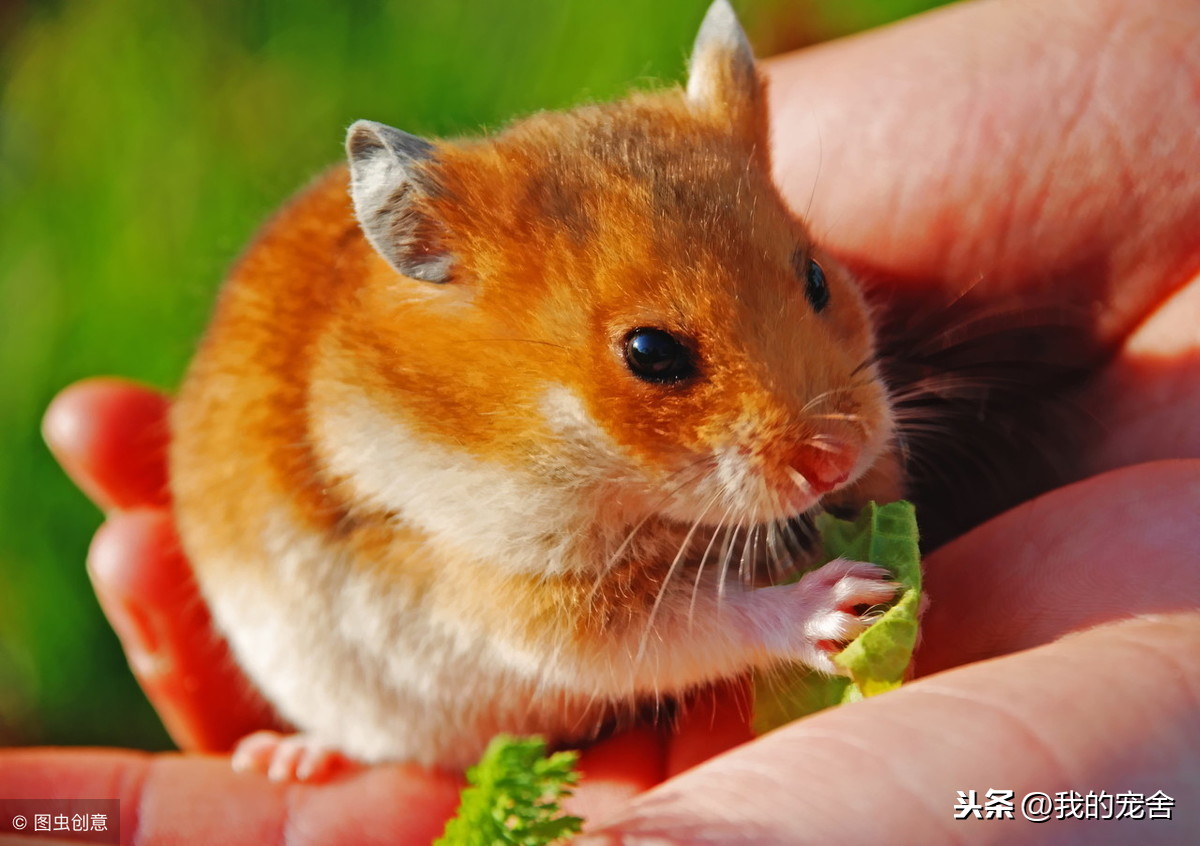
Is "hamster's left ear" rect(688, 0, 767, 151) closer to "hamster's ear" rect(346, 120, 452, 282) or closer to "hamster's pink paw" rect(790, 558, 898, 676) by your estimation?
"hamster's ear" rect(346, 120, 452, 282)

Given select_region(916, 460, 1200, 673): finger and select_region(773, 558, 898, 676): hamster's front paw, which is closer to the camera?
select_region(916, 460, 1200, 673): finger

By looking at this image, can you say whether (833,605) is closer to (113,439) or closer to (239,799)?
(239,799)

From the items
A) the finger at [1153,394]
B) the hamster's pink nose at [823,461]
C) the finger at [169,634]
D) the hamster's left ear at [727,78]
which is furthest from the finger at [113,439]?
the finger at [1153,394]

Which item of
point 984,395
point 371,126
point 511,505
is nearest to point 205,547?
point 511,505

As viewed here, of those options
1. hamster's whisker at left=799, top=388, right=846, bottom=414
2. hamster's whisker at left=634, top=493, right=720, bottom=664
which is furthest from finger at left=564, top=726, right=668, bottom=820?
hamster's whisker at left=799, top=388, right=846, bottom=414

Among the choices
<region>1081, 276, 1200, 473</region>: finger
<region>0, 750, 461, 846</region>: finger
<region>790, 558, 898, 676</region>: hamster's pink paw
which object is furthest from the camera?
<region>0, 750, 461, 846</region>: finger

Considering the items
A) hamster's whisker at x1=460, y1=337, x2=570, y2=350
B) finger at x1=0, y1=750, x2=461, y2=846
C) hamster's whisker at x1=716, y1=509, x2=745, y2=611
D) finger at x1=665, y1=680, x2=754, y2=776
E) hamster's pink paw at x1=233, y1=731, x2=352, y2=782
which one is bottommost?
finger at x1=0, y1=750, x2=461, y2=846
